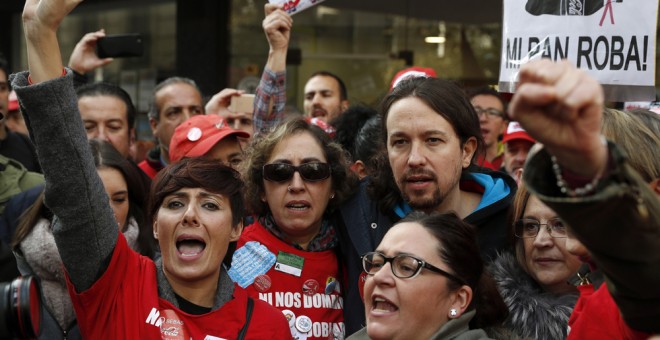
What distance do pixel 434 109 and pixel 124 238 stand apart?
4.32 feet

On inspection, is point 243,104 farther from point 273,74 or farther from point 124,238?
point 124,238

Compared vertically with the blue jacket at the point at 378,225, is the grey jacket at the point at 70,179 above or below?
above

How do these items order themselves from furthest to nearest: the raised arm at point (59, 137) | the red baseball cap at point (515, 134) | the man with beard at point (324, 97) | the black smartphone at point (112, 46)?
the man with beard at point (324, 97), the red baseball cap at point (515, 134), the black smartphone at point (112, 46), the raised arm at point (59, 137)

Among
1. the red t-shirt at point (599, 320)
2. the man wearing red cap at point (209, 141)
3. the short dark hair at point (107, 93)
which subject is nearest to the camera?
the red t-shirt at point (599, 320)

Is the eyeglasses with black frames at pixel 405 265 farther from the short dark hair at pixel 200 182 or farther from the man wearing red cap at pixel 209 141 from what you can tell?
the man wearing red cap at pixel 209 141

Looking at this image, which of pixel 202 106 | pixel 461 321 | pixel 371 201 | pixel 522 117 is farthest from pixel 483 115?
pixel 522 117

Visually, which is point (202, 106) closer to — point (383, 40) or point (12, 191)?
point (12, 191)

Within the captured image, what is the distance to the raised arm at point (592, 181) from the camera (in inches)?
62.8

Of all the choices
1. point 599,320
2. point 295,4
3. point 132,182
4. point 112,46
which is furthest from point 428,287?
point 112,46

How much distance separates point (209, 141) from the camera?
462cm

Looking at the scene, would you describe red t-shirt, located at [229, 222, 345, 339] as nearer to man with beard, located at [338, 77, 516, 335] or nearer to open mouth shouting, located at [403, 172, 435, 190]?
man with beard, located at [338, 77, 516, 335]

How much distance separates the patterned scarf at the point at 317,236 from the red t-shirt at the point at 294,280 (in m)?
0.04

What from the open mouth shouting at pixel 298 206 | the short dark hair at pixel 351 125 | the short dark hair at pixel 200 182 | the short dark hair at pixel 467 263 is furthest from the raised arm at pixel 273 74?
the short dark hair at pixel 467 263

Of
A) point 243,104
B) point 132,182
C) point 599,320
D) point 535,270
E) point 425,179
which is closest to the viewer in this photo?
point 599,320
